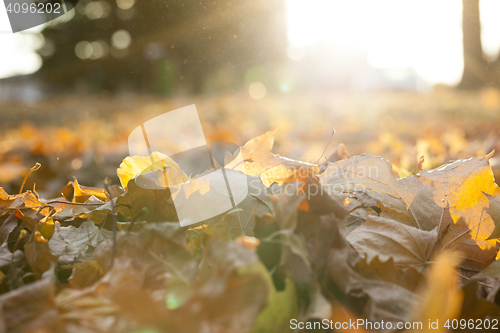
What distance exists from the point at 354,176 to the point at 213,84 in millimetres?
7776

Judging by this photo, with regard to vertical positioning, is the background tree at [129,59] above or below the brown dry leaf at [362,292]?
above

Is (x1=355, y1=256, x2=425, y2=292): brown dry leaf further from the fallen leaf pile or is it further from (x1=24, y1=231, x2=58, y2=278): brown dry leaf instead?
(x1=24, y1=231, x2=58, y2=278): brown dry leaf

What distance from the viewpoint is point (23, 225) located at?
1.75 ft

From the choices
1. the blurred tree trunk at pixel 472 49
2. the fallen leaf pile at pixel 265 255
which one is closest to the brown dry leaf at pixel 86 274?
the fallen leaf pile at pixel 265 255

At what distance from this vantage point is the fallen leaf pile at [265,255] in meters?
0.29

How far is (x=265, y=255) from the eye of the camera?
36 cm

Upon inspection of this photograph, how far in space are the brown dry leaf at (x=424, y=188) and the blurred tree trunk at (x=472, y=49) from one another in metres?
2.16

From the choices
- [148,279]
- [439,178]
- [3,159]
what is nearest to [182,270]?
[148,279]

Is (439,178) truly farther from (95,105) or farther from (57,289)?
(95,105)

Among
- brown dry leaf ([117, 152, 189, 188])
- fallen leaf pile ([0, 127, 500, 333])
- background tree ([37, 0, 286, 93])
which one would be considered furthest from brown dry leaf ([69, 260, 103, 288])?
background tree ([37, 0, 286, 93])

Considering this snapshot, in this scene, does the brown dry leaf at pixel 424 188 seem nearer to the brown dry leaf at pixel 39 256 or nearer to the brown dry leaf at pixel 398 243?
the brown dry leaf at pixel 398 243

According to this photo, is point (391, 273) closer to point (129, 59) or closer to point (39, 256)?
point (39, 256)

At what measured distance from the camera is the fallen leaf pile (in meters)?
0.29

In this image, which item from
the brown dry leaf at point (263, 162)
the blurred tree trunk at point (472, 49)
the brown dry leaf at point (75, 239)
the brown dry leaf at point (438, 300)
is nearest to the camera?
the brown dry leaf at point (438, 300)
